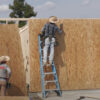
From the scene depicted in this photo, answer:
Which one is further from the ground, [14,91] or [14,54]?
[14,54]

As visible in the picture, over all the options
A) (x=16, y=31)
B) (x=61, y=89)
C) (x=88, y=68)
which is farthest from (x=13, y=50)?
(x=88, y=68)

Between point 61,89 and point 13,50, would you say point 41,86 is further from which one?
point 13,50

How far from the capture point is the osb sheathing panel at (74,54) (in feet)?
28.3

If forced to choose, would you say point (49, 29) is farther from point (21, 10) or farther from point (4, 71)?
point (21, 10)

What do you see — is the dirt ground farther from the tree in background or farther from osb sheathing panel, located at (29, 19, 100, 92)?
the tree in background

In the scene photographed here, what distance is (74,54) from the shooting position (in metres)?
8.95

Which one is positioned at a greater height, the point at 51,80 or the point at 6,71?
the point at 6,71

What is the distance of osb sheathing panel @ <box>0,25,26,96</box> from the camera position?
824 cm

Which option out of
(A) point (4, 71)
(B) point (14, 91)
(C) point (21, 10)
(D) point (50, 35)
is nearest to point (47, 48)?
(D) point (50, 35)

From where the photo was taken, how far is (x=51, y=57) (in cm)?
826

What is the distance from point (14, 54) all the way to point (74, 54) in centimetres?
227

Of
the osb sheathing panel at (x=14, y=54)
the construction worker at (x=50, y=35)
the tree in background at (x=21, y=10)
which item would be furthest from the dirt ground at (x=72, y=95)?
the tree in background at (x=21, y=10)

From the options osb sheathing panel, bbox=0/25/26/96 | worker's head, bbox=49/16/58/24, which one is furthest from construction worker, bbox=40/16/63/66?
osb sheathing panel, bbox=0/25/26/96

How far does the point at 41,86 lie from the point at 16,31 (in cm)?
221
